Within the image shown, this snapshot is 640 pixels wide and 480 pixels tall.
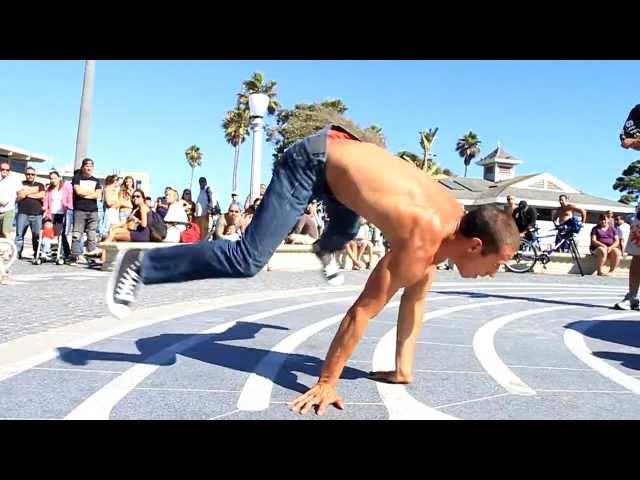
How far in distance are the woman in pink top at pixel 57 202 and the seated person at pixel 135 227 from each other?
5.22 ft

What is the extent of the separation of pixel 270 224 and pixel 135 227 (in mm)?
7431

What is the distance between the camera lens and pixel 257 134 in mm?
12172

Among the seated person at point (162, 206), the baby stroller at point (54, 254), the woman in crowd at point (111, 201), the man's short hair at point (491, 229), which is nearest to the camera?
the man's short hair at point (491, 229)

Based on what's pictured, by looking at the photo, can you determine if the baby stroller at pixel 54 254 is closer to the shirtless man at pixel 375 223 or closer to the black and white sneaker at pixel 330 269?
the black and white sneaker at pixel 330 269

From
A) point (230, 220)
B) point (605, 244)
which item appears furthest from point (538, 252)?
point (230, 220)

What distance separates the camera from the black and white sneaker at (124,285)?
300 centimetres

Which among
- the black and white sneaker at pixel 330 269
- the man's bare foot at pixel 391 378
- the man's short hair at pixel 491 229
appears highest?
the man's short hair at pixel 491 229

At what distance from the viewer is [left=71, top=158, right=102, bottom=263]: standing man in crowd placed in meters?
9.48

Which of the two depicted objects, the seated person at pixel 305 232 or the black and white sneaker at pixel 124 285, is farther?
the seated person at pixel 305 232

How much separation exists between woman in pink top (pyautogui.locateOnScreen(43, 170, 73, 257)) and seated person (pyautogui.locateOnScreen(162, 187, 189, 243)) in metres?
1.97

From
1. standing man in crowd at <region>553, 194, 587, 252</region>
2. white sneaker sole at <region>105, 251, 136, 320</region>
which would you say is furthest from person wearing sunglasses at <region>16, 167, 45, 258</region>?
standing man in crowd at <region>553, 194, 587, 252</region>

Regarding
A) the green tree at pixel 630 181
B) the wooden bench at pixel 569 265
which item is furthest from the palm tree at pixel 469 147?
the wooden bench at pixel 569 265
